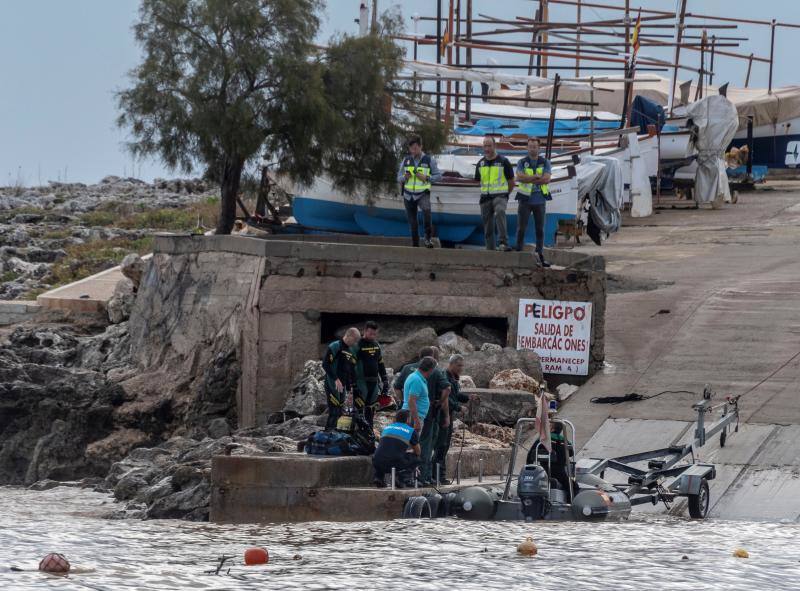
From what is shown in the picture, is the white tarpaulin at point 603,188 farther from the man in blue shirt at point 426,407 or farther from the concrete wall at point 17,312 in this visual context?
the man in blue shirt at point 426,407

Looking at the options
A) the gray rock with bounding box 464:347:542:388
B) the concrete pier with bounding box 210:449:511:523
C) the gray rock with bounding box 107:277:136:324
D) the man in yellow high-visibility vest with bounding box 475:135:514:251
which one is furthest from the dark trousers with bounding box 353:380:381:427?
the gray rock with bounding box 107:277:136:324

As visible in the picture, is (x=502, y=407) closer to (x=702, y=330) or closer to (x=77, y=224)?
(x=702, y=330)

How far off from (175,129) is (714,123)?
2240 centimetres

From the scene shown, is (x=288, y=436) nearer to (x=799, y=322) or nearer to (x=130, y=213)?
(x=799, y=322)

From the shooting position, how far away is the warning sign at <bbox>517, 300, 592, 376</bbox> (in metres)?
20.6

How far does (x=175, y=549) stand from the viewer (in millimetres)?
13180

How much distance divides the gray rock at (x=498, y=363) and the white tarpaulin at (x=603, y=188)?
1042 cm

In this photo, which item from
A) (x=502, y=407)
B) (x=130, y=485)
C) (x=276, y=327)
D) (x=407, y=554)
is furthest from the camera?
(x=276, y=327)

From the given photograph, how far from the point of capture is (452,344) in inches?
791

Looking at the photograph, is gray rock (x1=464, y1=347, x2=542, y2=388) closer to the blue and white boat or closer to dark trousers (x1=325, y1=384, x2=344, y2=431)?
dark trousers (x1=325, y1=384, x2=344, y2=431)

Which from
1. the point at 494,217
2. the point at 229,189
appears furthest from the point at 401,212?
the point at 494,217

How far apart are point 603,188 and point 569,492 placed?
1720 cm

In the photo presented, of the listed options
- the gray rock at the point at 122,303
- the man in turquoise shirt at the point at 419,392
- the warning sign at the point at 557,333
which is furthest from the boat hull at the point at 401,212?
the man in turquoise shirt at the point at 419,392

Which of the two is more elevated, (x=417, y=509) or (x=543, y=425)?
(x=543, y=425)
